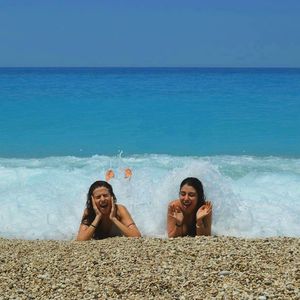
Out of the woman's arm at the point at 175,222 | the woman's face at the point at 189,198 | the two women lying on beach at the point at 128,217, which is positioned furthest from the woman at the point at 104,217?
the woman's face at the point at 189,198

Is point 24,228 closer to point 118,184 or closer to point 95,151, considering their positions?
point 118,184

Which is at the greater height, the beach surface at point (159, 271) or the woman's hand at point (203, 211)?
the woman's hand at point (203, 211)

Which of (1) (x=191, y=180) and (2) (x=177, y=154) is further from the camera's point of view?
(2) (x=177, y=154)

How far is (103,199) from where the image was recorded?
6.83 metres

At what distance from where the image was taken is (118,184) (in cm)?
913

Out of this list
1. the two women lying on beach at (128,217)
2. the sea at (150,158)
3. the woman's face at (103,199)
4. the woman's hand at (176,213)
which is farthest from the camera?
the sea at (150,158)

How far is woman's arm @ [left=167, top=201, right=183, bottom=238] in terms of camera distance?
6680 millimetres

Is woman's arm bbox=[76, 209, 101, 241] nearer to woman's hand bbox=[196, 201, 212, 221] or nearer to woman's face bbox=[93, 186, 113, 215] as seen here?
woman's face bbox=[93, 186, 113, 215]

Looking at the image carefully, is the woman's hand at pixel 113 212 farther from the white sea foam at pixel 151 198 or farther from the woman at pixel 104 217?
the white sea foam at pixel 151 198

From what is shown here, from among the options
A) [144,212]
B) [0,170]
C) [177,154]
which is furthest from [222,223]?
[177,154]

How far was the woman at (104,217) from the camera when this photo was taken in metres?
6.74

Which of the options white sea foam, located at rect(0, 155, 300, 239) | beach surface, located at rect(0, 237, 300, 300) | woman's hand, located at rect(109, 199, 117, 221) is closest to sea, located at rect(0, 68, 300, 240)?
white sea foam, located at rect(0, 155, 300, 239)

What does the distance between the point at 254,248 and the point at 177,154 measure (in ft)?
33.2

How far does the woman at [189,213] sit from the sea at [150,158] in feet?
2.55
